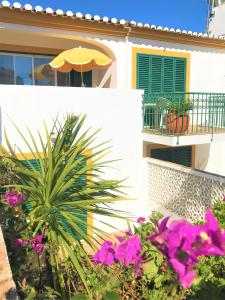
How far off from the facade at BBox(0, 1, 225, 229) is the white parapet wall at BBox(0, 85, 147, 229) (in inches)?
0.8

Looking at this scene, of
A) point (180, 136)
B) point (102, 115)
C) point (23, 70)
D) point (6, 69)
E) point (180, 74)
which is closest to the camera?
point (102, 115)

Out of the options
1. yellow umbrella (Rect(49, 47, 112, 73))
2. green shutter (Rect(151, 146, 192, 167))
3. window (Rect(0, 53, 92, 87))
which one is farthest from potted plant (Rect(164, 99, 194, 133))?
window (Rect(0, 53, 92, 87))

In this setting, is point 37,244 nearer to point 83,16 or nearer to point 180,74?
point 83,16

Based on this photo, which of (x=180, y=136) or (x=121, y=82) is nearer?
(x=180, y=136)

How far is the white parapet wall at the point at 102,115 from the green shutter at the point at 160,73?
1770 mm

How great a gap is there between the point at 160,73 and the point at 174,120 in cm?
276

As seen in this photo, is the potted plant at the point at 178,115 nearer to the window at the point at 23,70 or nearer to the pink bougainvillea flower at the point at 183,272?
the window at the point at 23,70

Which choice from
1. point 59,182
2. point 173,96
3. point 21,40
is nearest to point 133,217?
point 173,96

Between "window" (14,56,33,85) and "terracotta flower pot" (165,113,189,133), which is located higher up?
"window" (14,56,33,85)

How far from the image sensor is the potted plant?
8273mm

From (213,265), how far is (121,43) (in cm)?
760

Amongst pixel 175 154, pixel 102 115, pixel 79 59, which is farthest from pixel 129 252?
pixel 175 154

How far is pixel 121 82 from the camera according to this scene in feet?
31.8

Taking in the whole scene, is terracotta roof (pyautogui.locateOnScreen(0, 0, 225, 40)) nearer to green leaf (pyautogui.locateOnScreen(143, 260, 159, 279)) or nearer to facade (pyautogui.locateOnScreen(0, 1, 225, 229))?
facade (pyautogui.locateOnScreen(0, 1, 225, 229))
